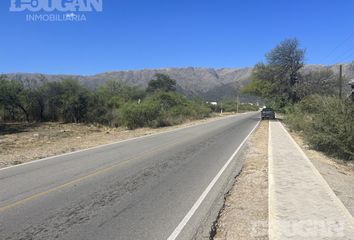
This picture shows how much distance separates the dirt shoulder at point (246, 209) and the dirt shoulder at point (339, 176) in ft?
5.92

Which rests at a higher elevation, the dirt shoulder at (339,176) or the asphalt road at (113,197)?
the asphalt road at (113,197)

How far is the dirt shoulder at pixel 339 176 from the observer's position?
35.8 feet

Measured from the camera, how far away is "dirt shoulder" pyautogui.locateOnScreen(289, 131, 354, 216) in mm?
10922

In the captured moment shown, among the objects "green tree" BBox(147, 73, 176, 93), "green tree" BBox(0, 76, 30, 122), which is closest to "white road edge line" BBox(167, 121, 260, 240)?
"green tree" BBox(0, 76, 30, 122)

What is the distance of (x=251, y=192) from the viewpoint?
11055mm

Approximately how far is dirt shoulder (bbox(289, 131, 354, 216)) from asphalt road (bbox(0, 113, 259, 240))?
2.81 m

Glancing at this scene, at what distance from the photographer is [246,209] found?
9227 millimetres

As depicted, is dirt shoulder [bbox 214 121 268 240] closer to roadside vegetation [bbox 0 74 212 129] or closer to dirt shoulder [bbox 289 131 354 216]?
dirt shoulder [bbox 289 131 354 216]

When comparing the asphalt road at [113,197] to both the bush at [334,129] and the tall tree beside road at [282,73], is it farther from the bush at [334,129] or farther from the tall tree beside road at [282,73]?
the tall tree beside road at [282,73]

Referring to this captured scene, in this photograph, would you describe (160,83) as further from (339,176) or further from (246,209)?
(246,209)

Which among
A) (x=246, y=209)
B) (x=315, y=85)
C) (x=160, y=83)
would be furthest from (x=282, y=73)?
(x=160, y=83)

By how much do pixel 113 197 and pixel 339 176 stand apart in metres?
8.49

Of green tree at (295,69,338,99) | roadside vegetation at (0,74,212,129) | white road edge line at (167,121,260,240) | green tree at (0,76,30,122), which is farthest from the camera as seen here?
green tree at (295,69,338,99)

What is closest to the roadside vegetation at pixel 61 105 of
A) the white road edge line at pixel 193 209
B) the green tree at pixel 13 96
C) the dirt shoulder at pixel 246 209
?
the green tree at pixel 13 96
